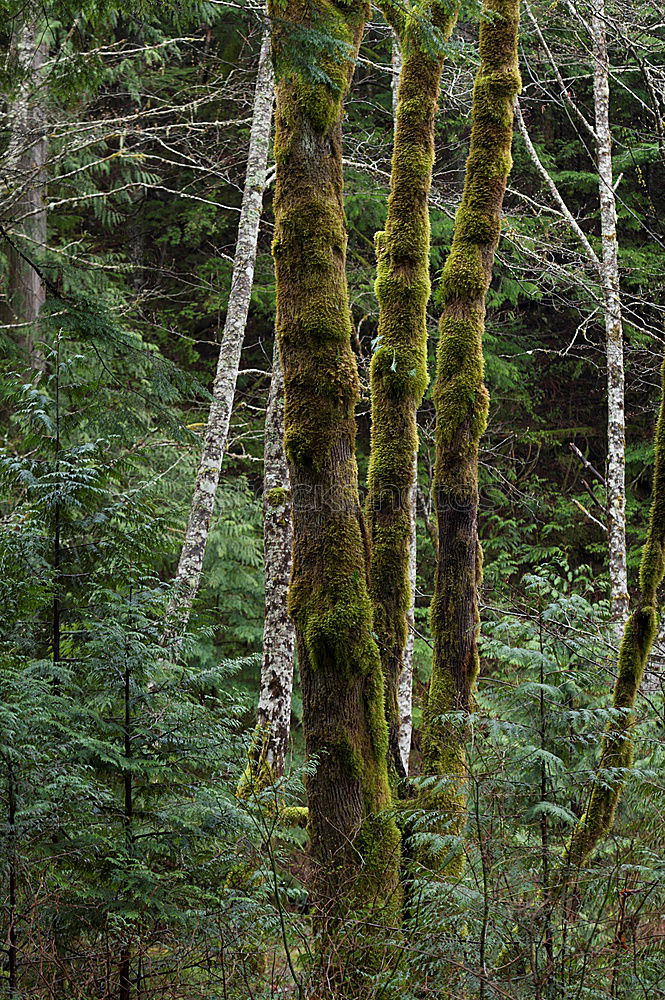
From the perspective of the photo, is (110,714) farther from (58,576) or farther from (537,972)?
(537,972)

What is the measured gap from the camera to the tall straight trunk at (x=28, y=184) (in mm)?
9125

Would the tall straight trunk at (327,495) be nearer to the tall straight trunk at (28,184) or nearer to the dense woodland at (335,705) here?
the dense woodland at (335,705)

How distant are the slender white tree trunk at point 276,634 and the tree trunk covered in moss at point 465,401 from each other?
2.45 m

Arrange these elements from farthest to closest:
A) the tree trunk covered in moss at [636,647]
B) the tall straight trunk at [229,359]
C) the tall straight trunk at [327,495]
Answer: the tall straight trunk at [229,359] → the tall straight trunk at [327,495] → the tree trunk covered in moss at [636,647]

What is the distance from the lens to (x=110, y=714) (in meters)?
4.07

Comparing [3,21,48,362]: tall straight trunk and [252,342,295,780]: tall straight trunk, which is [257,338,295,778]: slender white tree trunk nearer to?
[252,342,295,780]: tall straight trunk

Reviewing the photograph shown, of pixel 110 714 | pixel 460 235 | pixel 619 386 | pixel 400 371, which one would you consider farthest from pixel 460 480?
pixel 619 386

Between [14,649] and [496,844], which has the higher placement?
[14,649]

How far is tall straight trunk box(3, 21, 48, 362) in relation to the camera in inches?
359

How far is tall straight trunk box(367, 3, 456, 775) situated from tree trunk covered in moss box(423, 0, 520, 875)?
0.22 metres

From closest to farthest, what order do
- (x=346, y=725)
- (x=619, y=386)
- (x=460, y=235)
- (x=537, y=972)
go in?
(x=537, y=972) → (x=346, y=725) → (x=460, y=235) → (x=619, y=386)

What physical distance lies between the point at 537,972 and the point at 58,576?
2.86 metres

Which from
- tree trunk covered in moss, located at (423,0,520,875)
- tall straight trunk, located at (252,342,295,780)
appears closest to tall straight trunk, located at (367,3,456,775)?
tree trunk covered in moss, located at (423,0,520,875)

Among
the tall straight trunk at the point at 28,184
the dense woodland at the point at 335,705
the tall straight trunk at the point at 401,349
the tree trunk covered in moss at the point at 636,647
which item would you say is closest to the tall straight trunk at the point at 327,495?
the dense woodland at the point at 335,705
